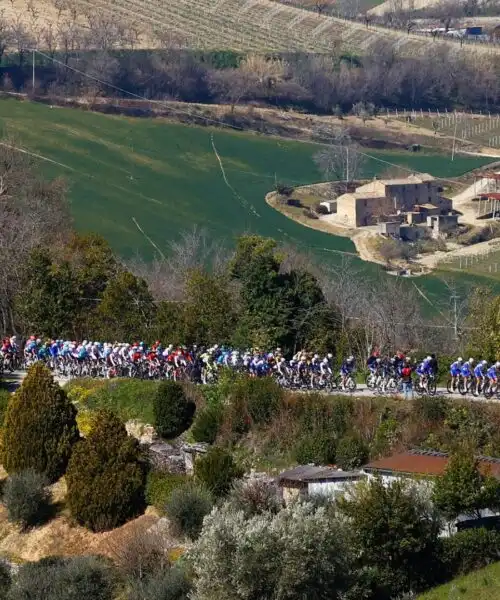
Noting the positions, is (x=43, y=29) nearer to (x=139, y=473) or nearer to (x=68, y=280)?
(x=68, y=280)

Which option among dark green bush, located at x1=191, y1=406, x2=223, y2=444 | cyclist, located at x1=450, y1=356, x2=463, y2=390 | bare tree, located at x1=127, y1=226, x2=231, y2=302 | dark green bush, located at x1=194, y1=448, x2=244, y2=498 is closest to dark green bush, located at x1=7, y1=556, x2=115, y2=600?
dark green bush, located at x1=194, y1=448, x2=244, y2=498

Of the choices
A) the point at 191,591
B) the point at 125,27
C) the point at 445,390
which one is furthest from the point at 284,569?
the point at 125,27

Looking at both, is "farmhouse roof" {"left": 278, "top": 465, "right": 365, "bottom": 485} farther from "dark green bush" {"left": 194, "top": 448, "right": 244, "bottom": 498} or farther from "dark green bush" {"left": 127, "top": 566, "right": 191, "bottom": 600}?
"dark green bush" {"left": 127, "top": 566, "right": 191, "bottom": 600}

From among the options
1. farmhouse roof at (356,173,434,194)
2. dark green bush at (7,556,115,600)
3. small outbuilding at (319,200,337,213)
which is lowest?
small outbuilding at (319,200,337,213)

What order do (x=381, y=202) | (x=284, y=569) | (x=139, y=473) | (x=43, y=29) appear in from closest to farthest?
(x=284, y=569), (x=139, y=473), (x=381, y=202), (x=43, y=29)

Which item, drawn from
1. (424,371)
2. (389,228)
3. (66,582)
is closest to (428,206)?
(389,228)

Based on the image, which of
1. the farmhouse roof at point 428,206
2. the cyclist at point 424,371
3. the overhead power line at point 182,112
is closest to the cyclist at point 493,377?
the cyclist at point 424,371
